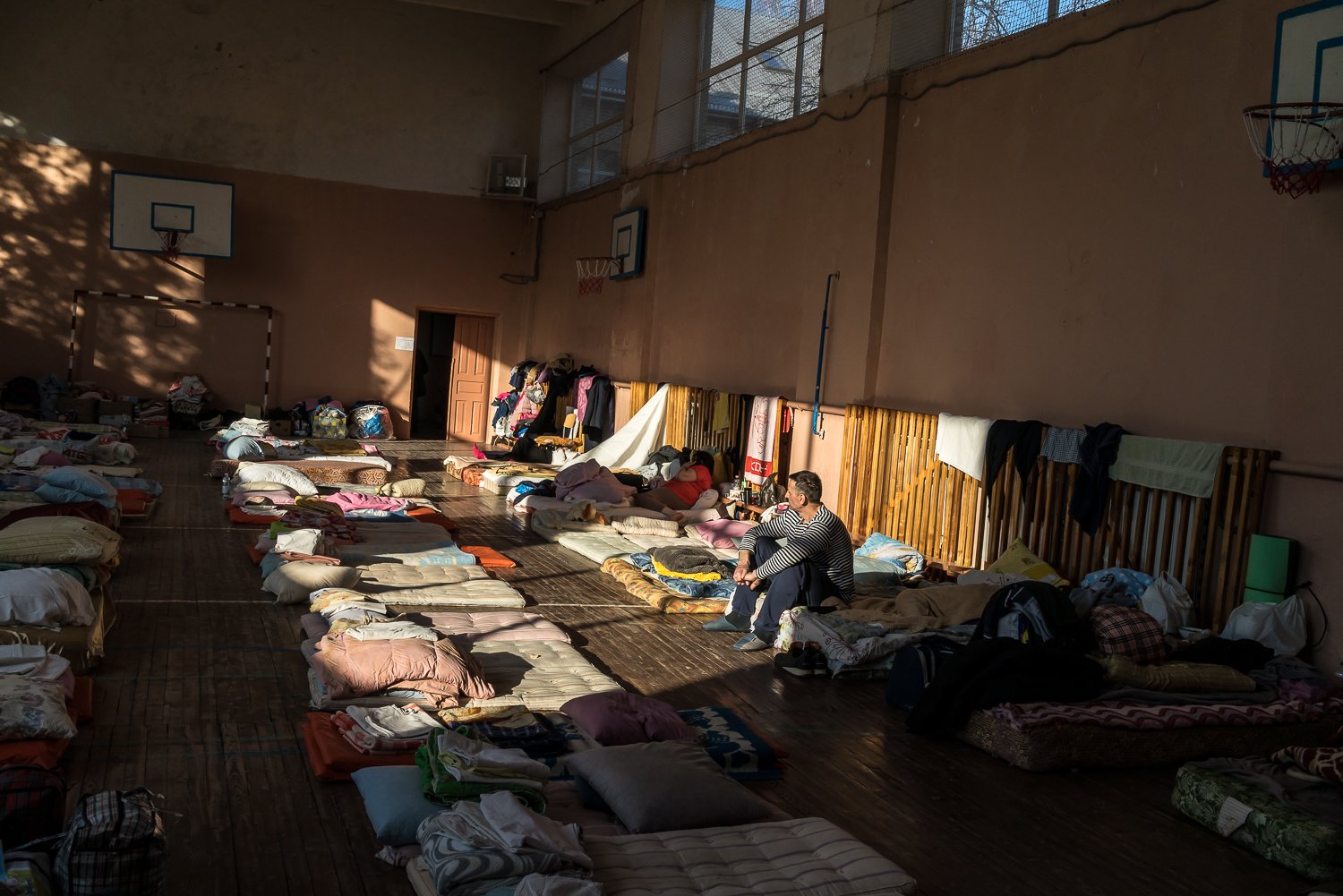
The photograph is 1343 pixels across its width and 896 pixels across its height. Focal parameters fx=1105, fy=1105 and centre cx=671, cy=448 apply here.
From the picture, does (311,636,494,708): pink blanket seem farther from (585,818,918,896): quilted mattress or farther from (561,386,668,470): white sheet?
(561,386,668,470): white sheet

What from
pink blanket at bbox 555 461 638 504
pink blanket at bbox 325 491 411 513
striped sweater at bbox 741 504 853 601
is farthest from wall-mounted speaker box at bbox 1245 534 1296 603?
pink blanket at bbox 325 491 411 513

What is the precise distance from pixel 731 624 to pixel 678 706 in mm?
1400

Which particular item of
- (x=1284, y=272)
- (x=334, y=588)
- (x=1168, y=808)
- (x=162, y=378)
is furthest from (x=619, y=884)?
(x=162, y=378)

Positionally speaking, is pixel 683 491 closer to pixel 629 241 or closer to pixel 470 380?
pixel 629 241

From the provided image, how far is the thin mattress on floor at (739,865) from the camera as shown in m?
2.92

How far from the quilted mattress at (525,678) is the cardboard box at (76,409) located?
10.5 m

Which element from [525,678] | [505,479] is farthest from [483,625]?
[505,479]

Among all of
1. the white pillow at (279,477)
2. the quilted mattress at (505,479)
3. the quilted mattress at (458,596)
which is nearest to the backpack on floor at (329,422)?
the quilted mattress at (505,479)

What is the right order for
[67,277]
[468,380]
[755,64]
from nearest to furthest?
[755,64] → [67,277] → [468,380]

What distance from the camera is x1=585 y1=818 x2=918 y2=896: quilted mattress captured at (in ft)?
9.61

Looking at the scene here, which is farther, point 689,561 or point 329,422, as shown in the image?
point 329,422

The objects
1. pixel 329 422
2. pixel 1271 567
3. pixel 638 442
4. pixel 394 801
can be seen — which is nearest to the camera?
pixel 394 801

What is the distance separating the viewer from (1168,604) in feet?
17.9

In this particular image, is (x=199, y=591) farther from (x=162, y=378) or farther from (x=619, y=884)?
(x=162, y=378)
